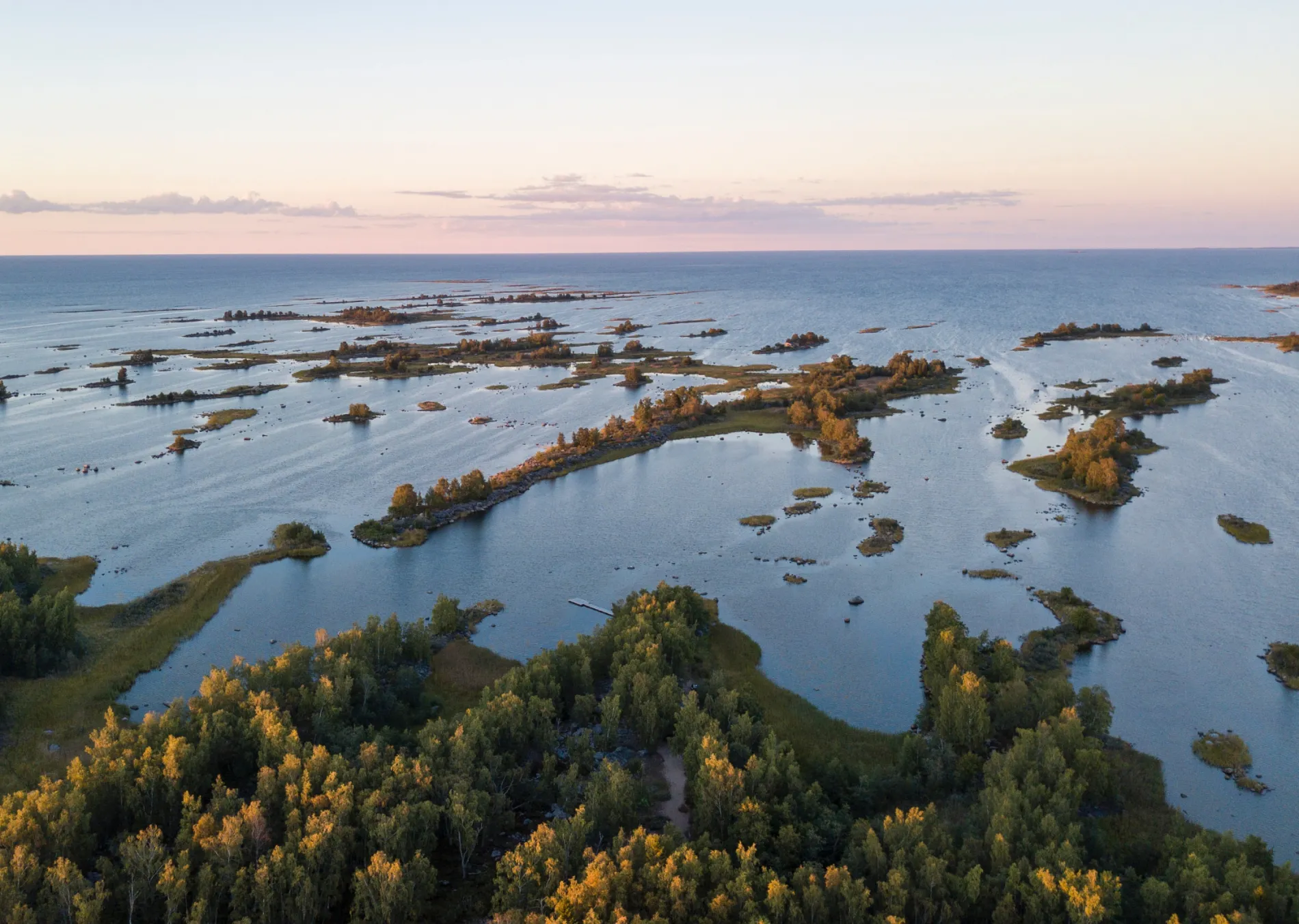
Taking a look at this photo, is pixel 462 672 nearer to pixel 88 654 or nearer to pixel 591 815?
pixel 591 815

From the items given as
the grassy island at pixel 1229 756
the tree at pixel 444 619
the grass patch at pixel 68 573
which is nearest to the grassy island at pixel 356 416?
the grass patch at pixel 68 573

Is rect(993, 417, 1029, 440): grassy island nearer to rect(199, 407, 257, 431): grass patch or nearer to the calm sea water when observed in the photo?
the calm sea water

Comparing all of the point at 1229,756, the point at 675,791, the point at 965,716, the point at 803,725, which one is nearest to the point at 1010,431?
the point at 1229,756

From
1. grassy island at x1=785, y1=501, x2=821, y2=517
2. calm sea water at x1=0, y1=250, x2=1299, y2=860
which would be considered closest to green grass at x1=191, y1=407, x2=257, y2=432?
calm sea water at x1=0, y1=250, x2=1299, y2=860

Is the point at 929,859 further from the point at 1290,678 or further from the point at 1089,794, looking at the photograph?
the point at 1290,678

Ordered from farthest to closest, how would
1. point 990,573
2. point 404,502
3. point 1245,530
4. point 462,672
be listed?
1. point 404,502
2. point 1245,530
3. point 990,573
4. point 462,672

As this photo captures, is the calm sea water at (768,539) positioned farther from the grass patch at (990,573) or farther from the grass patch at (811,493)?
the grass patch at (811,493)
